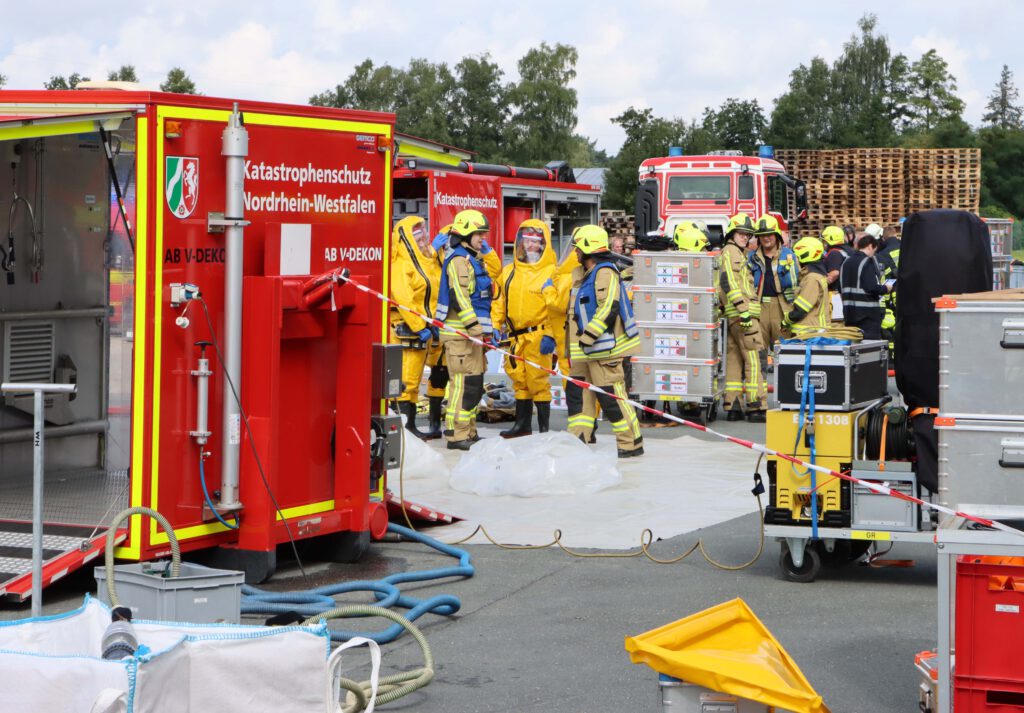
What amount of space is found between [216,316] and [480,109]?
59325 millimetres

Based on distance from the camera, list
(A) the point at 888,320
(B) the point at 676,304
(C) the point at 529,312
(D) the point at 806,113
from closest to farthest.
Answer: (C) the point at 529,312 < (B) the point at 676,304 < (A) the point at 888,320 < (D) the point at 806,113

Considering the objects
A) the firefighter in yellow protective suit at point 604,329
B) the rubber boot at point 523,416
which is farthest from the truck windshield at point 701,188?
the firefighter in yellow protective suit at point 604,329

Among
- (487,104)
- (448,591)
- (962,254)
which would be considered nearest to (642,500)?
(448,591)

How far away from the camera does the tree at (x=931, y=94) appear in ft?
240

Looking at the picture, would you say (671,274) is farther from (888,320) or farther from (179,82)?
(179,82)

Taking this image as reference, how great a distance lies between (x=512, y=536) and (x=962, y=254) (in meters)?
3.75

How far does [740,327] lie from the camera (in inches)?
612

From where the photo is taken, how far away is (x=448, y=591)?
8.02 m

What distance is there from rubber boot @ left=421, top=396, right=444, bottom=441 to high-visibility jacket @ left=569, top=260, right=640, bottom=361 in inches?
88.9

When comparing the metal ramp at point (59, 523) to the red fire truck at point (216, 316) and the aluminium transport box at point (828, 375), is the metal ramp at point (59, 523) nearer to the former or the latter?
the red fire truck at point (216, 316)

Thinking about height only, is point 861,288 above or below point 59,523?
above

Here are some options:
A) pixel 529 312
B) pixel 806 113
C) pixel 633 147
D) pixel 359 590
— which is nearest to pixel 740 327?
pixel 529 312

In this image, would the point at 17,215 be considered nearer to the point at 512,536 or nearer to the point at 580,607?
the point at 512,536

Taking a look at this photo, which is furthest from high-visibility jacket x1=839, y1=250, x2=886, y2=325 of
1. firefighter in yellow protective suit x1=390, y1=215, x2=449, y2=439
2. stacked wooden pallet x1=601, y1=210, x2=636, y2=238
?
stacked wooden pallet x1=601, y1=210, x2=636, y2=238
